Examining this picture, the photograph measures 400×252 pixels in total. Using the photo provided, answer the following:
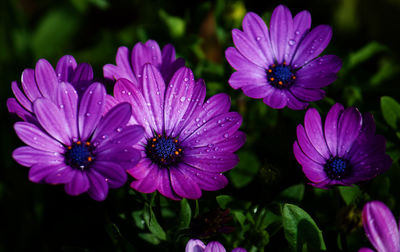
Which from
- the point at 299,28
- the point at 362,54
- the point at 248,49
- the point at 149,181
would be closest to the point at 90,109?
the point at 149,181

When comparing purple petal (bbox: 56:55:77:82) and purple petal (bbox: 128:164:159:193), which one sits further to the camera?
purple petal (bbox: 56:55:77:82)

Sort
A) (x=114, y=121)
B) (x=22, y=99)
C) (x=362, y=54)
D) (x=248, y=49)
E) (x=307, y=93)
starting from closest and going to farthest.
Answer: (x=114, y=121), (x=22, y=99), (x=307, y=93), (x=248, y=49), (x=362, y=54)

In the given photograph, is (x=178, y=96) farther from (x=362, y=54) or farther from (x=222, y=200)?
(x=362, y=54)

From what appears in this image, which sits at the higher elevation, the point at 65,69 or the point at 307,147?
the point at 65,69

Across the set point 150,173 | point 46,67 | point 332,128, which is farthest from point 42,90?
point 332,128

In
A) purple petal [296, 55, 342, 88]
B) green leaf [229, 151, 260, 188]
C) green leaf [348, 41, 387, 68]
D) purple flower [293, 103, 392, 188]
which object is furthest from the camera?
green leaf [348, 41, 387, 68]

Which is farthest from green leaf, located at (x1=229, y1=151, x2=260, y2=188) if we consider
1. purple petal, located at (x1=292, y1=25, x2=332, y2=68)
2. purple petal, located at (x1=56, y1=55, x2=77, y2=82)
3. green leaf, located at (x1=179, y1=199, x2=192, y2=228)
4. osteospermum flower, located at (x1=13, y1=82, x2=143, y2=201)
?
purple petal, located at (x1=56, y1=55, x2=77, y2=82)

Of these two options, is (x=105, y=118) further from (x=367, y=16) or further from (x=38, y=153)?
(x=367, y=16)

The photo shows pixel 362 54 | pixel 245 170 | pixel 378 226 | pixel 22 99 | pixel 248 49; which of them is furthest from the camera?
pixel 362 54

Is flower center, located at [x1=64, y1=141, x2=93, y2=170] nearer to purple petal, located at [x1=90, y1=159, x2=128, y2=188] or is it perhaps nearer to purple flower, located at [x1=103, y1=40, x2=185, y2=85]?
purple petal, located at [x1=90, y1=159, x2=128, y2=188]
